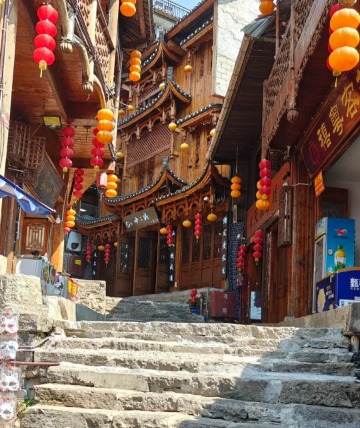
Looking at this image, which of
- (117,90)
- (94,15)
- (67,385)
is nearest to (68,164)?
(94,15)

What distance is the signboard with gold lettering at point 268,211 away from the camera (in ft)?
43.2

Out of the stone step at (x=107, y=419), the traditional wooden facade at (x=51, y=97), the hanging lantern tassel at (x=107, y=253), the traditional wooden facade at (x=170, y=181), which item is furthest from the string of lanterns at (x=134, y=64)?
the hanging lantern tassel at (x=107, y=253)

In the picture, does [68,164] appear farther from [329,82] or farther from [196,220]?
[196,220]

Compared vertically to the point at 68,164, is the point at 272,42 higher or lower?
higher

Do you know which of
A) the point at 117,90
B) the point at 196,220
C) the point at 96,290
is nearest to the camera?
the point at 117,90

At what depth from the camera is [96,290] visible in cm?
1595

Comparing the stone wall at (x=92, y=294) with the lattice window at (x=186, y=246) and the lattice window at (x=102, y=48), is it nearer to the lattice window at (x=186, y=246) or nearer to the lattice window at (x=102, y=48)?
the lattice window at (x=102, y=48)

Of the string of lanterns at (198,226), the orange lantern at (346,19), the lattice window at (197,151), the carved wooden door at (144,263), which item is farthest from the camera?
the carved wooden door at (144,263)

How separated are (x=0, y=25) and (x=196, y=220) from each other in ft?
46.1

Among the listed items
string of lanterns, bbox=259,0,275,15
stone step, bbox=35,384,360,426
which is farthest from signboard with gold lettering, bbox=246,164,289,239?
stone step, bbox=35,384,360,426

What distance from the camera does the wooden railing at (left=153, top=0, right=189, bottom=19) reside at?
34.9m

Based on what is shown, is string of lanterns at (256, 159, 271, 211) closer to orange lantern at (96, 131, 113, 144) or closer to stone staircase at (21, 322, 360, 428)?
orange lantern at (96, 131, 113, 144)

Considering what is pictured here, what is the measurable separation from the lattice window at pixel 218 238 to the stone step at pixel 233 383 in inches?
577

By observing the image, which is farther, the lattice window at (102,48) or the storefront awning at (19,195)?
the lattice window at (102,48)
